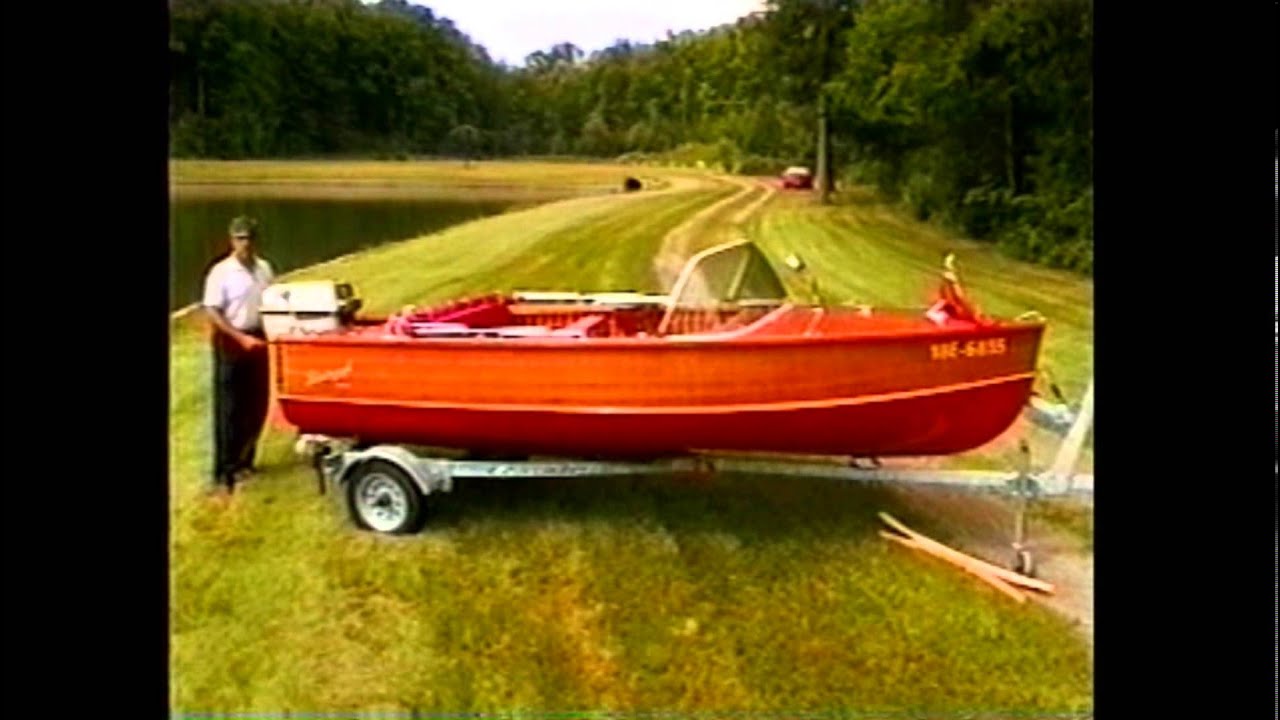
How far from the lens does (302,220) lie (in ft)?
4.51

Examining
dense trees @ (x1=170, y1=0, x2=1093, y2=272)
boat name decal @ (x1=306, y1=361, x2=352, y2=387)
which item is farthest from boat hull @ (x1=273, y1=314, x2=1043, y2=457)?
dense trees @ (x1=170, y1=0, x2=1093, y2=272)

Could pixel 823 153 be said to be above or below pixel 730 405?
above

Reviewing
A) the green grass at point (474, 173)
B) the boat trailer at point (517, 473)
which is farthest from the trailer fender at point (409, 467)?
the green grass at point (474, 173)

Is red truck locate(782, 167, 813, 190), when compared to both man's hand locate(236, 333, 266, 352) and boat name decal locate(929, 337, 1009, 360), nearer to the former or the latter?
boat name decal locate(929, 337, 1009, 360)

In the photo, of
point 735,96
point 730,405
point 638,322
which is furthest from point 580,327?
point 735,96

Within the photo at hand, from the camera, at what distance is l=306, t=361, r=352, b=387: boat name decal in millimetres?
1387

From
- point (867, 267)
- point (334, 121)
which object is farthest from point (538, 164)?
point (867, 267)

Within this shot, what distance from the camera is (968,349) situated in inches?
54.1

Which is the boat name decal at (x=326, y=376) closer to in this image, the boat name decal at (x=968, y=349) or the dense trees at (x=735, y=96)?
the dense trees at (x=735, y=96)

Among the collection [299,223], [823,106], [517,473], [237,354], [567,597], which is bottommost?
[567,597]

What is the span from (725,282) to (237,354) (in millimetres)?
450

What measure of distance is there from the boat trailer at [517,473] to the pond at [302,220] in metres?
0.18

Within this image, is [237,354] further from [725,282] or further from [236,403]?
[725,282]
